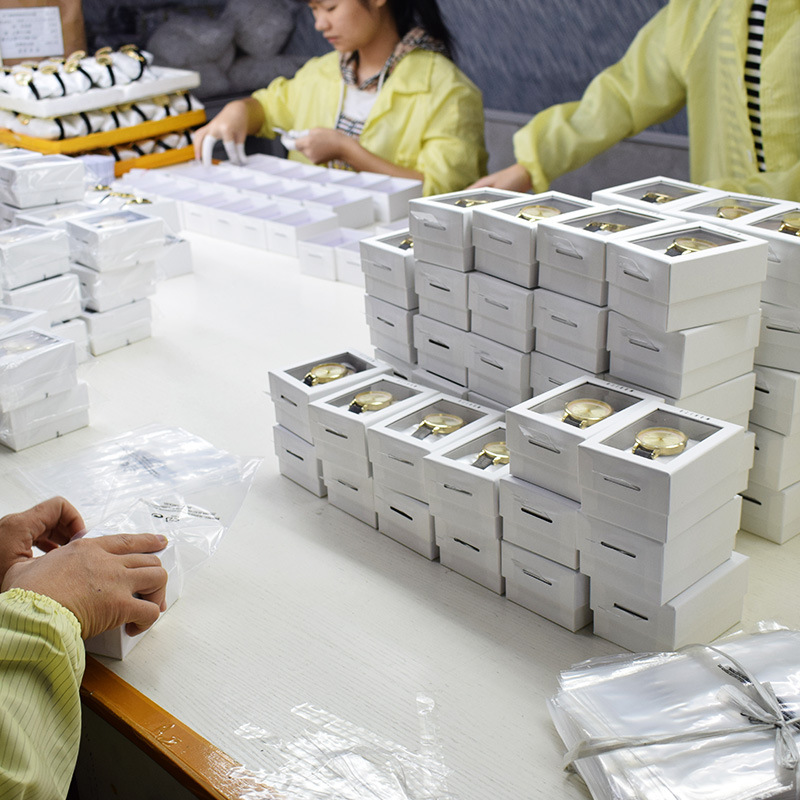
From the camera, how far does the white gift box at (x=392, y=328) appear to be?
1688 mm

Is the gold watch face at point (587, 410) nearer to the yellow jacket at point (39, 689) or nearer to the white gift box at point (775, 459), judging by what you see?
the white gift box at point (775, 459)

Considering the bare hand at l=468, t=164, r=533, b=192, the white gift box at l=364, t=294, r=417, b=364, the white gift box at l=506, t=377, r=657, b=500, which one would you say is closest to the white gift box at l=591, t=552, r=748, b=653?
the white gift box at l=506, t=377, r=657, b=500

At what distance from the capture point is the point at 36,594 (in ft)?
3.47

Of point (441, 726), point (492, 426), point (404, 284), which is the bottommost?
point (441, 726)

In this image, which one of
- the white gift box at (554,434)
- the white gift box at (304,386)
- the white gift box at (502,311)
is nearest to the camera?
the white gift box at (554,434)

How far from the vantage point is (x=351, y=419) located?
145 centimetres

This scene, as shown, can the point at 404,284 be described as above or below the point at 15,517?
above

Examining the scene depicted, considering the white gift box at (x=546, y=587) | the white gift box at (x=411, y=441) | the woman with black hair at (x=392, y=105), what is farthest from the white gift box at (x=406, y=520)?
the woman with black hair at (x=392, y=105)

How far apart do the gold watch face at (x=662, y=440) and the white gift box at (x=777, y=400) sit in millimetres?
277

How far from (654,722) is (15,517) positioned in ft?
2.85

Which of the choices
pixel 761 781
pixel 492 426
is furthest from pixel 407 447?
pixel 761 781

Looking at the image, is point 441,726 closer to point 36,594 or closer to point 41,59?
point 36,594

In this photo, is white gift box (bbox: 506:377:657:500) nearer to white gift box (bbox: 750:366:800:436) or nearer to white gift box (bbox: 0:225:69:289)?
white gift box (bbox: 750:366:800:436)

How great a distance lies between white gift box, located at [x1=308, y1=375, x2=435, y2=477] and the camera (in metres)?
1.46
